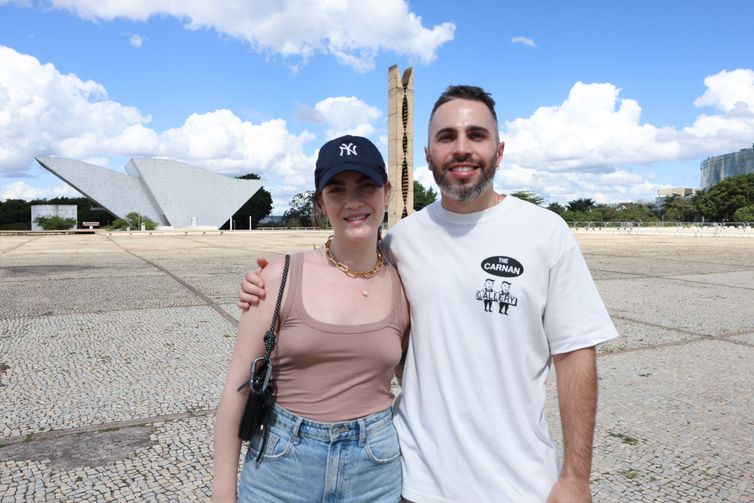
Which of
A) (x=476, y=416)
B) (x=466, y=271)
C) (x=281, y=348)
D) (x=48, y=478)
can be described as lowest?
(x=48, y=478)

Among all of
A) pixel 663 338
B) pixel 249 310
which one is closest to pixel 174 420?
pixel 249 310

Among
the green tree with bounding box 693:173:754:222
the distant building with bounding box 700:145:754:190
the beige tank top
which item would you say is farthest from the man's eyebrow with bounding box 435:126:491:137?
the distant building with bounding box 700:145:754:190

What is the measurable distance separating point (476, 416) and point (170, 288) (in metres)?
7.56

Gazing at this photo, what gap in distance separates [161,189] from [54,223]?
12298 mm

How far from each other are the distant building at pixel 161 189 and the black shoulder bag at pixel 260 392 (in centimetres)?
5644

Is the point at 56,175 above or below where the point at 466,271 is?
above

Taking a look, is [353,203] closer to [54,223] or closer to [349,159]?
[349,159]

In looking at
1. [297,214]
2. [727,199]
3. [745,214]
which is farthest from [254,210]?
[727,199]

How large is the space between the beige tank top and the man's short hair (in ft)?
2.20

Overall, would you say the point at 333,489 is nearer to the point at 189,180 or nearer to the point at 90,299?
the point at 90,299

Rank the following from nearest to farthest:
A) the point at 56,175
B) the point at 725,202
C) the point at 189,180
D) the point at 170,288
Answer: the point at 170,288 < the point at 56,175 < the point at 189,180 < the point at 725,202

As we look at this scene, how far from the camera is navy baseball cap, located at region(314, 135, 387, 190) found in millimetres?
1454

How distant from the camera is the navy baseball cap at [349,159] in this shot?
1454 mm

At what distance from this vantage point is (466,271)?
1.53 meters
